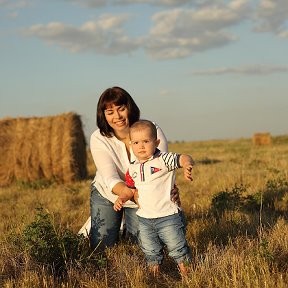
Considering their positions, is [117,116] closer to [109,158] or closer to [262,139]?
[109,158]

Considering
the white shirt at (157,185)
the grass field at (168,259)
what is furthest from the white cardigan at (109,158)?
the white shirt at (157,185)

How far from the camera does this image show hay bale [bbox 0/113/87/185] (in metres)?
13.6

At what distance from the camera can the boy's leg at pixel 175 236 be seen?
13.9 ft

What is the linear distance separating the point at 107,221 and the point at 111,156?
0.75m

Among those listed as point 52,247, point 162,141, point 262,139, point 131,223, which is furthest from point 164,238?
point 262,139

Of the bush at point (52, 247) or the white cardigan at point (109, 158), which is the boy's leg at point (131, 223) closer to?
the white cardigan at point (109, 158)

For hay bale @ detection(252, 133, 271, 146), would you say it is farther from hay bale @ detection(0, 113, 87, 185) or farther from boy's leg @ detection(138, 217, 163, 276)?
boy's leg @ detection(138, 217, 163, 276)

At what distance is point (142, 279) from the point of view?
3879 millimetres

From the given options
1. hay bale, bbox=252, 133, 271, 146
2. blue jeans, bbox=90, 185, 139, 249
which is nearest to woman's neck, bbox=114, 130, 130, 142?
blue jeans, bbox=90, 185, 139, 249

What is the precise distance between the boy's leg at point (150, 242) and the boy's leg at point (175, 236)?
0.36ft

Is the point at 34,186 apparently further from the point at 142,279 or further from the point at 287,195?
the point at 142,279

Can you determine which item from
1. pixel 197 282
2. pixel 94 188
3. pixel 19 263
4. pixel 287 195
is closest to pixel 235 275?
pixel 197 282

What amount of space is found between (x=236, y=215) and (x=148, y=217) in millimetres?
2053

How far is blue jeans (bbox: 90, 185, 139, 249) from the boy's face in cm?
146
